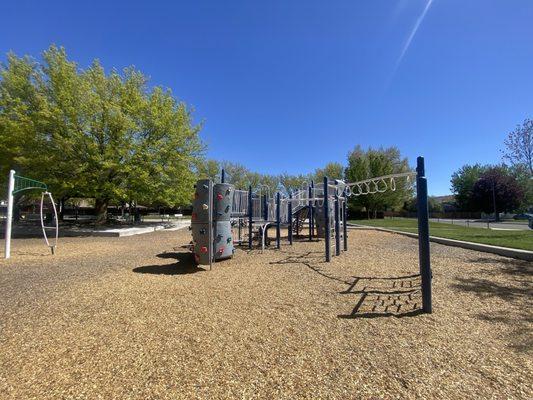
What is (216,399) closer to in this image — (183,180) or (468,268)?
(468,268)

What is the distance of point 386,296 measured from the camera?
16.9 ft

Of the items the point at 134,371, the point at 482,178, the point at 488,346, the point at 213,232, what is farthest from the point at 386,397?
the point at 482,178

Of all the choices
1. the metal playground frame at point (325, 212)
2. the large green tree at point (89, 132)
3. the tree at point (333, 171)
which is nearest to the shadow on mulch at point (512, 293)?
the metal playground frame at point (325, 212)

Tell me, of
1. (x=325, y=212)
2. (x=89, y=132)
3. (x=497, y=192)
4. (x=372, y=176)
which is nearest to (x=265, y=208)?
(x=325, y=212)

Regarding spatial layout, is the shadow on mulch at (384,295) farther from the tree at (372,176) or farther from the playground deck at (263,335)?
the tree at (372,176)

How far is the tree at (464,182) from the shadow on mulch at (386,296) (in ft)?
210

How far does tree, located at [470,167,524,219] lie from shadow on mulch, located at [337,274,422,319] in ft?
177

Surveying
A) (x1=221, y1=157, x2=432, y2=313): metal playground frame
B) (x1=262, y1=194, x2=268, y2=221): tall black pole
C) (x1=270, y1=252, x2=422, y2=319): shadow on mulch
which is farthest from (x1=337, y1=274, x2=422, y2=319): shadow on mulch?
(x1=262, y1=194, x2=268, y2=221): tall black pole

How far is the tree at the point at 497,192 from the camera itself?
162ft

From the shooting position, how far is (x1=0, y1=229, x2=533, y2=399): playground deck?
2588 millimetres

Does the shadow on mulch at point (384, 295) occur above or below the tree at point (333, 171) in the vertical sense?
below

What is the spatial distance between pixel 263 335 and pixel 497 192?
199ft

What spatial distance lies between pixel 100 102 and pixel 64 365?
18096 mm

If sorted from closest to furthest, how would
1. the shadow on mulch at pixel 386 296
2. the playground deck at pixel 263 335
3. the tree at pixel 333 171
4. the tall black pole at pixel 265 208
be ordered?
the playground deck at pixel 263 335 < the shadow on mulch at pixel 386 296 < the tall black pole at pixel 265 208 < the tree at pixel 333 171
